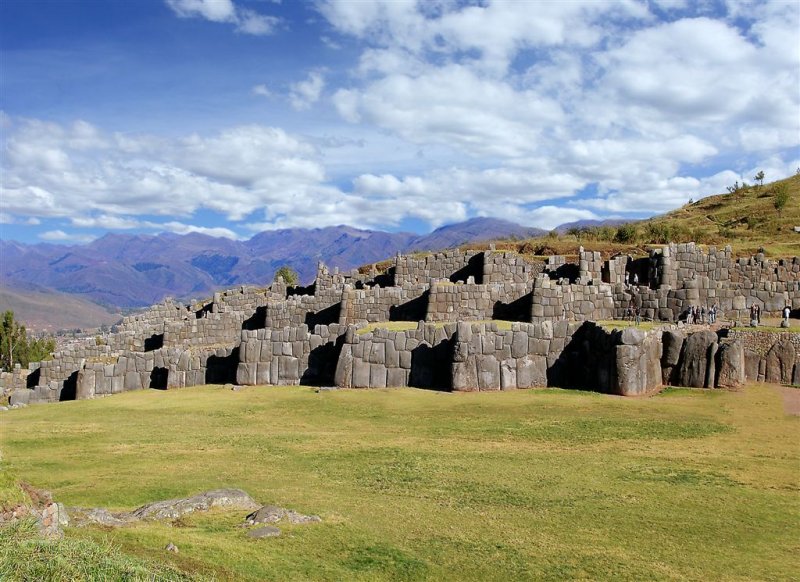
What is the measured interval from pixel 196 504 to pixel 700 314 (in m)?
22.4

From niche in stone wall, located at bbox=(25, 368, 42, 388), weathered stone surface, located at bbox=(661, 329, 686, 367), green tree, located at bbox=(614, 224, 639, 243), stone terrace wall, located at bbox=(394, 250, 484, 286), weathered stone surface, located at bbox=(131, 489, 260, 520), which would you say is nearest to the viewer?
weathered stone surface, located at bbox=(131, 489, 260, 520)

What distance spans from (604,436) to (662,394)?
5.18 metres

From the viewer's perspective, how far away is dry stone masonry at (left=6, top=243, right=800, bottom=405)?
71.2 feet

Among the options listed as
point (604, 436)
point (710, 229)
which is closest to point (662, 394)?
point (604, 436)

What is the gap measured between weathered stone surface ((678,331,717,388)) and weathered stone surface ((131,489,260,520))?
1471 cm

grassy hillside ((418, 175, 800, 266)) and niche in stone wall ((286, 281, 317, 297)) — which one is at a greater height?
grassy hillside ((418, 175, 800, 266))

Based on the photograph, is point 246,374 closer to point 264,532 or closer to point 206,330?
point 206,330

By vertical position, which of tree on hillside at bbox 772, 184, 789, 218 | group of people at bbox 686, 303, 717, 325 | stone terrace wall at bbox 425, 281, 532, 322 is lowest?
group of people at bbox 686, 303, 717, 325

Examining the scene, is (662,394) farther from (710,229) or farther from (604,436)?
(710,229)

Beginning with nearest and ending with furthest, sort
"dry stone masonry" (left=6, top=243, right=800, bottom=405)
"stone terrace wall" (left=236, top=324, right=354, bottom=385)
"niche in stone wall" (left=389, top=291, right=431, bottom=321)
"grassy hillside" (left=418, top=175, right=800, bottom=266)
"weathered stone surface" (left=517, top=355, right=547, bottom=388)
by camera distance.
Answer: "dry stone masonry" (left=6, top=243, right=800, bottom=405) → "weathered stone surface" (left=517, top=355, right=547, bottom=388) → "stone terrace wall" (left=236, top=324, right=354, bottom=385) → "niche in stone wall" (left=389, top=291, right=431, bottom=321) → "grassy hillside" (left=418, top=175, right=800, bottom=266)

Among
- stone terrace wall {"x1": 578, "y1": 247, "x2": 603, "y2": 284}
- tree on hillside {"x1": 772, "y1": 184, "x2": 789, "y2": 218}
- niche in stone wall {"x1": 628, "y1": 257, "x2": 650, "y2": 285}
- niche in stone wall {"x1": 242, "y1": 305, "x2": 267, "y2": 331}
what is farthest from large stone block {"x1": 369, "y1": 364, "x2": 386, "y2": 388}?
tree on hillside {"x1": 772, "y1": 184, "x2": 789, "y2": 218}

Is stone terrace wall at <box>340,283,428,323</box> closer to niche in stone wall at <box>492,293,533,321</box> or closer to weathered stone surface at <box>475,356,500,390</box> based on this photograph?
niche in stone wall at <box>492,293,533,321</box>

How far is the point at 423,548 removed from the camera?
10.2 meters

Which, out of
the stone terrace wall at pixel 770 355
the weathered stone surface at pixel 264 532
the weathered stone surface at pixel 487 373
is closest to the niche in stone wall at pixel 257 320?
the weathered stone surface at pixel 487 373
